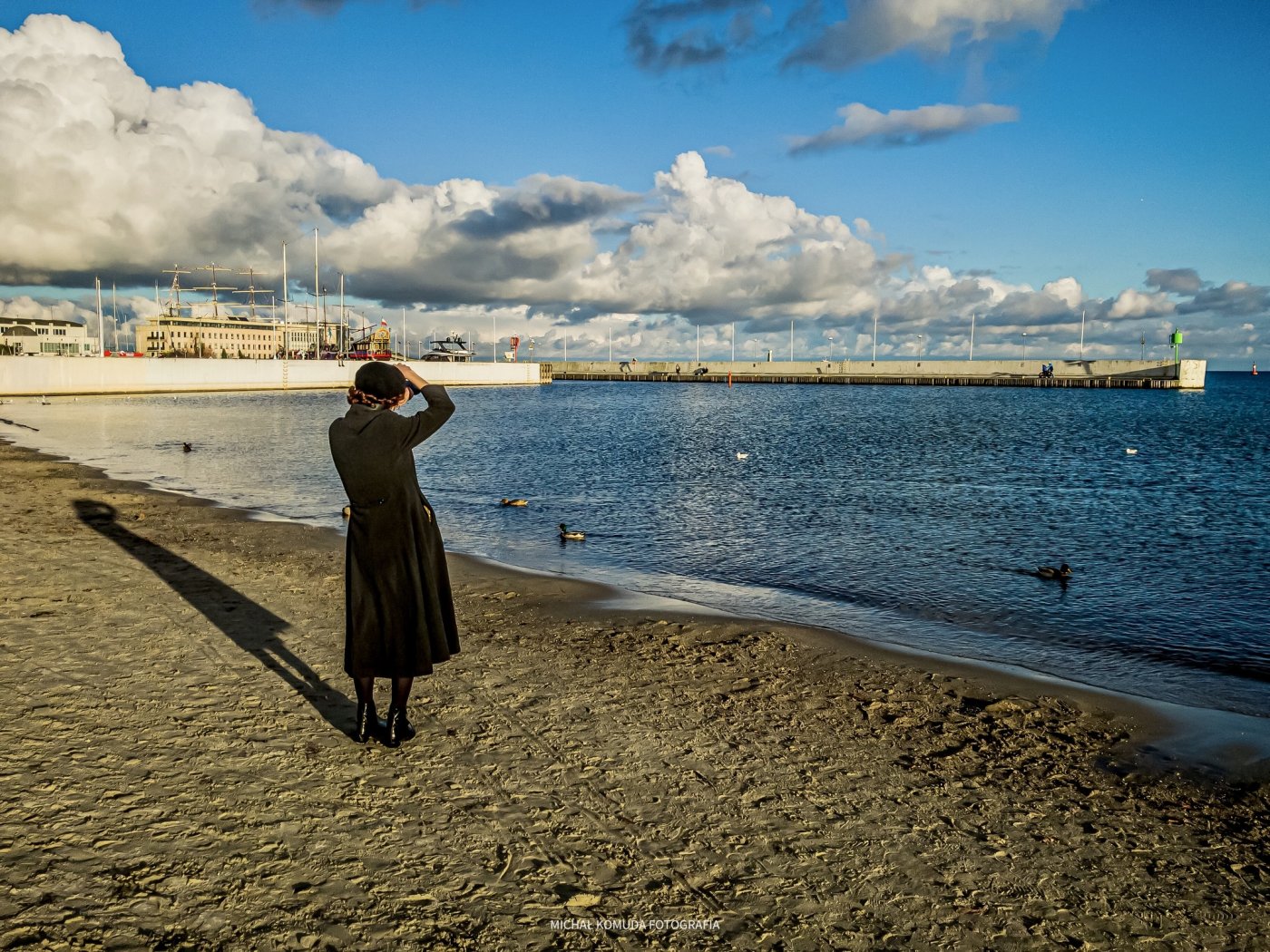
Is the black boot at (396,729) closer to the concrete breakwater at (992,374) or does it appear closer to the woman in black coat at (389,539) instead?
the woman in black coat at (389,539)

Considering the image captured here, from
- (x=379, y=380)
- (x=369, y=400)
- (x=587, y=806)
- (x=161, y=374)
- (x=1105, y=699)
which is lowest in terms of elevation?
(x=1105, y=699)

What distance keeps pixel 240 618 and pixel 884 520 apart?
49.0 feet

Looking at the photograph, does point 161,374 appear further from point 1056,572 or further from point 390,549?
point 390,549

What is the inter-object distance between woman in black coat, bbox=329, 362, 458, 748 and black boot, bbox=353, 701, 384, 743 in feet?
1.23

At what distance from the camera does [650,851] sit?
4484 mm

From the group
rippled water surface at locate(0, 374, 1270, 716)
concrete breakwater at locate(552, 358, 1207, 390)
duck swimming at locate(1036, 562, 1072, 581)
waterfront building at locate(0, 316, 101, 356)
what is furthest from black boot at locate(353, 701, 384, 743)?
concrete breakwater at locate(552, 358, 1207, 390)

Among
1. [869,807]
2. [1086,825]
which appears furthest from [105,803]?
[1086,825]

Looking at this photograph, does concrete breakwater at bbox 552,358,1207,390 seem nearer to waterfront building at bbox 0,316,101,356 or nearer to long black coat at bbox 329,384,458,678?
waterfront building at bbox 0,316,101,356

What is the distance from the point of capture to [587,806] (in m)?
4.97

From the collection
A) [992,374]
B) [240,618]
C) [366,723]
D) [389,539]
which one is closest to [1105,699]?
[366,723]

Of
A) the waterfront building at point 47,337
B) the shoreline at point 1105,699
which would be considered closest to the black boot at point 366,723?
the shoreline at point 1105,699

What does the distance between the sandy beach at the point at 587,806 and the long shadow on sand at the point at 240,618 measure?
0.19 ft

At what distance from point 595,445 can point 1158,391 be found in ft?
488

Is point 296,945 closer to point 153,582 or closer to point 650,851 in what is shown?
point 650,851
